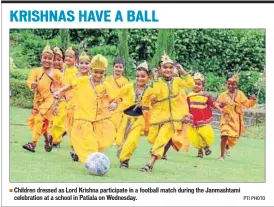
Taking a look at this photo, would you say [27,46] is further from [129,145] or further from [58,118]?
[129,145]

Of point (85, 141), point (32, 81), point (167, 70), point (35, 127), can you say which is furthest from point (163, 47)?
point (35, 127)

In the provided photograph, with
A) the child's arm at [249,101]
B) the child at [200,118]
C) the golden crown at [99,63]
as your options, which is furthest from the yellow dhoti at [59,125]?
the child's arm at [249,101]

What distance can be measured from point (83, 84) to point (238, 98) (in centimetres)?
211

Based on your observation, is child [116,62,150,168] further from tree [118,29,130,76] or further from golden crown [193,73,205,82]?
golden crown [193,73,205,82]

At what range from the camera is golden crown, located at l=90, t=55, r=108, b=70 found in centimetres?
1616

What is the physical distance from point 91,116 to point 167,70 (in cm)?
115

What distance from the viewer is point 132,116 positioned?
16328mm

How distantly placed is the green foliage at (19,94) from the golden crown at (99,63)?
96 centimetres

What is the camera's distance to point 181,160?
1659 cm

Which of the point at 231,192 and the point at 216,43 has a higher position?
the point at 216,43

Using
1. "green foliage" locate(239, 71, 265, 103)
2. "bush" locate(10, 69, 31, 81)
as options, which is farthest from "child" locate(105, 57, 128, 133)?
"green foliage" locate(239, 71, 265, 103)
